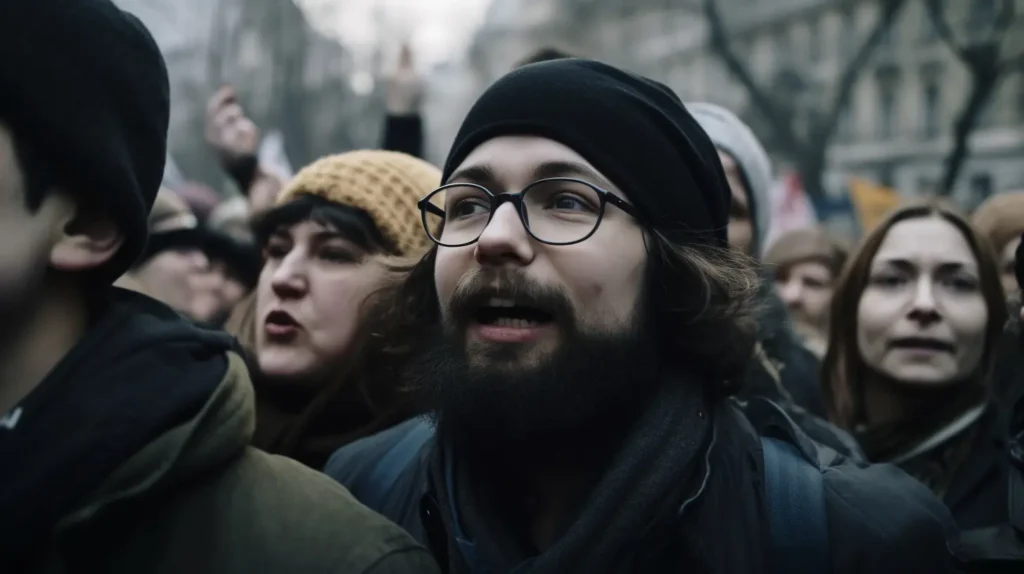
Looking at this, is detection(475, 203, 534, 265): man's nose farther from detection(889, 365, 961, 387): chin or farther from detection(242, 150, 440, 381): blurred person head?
detection(889, 365, 961, 387): chin

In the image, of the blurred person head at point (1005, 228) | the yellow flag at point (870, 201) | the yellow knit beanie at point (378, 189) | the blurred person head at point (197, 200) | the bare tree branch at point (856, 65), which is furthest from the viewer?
the bare tree branch at point (856, 65)

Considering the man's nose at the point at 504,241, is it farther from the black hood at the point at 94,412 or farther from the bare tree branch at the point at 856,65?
the bare tree branch at the point at 856,65

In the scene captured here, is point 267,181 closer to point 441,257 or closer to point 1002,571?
point 441,257

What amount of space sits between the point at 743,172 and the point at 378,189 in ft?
4.41

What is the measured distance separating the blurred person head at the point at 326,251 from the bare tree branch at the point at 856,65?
14.5 metres

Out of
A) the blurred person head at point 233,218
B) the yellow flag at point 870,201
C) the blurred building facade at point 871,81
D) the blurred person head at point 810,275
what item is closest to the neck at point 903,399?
the blurred person head at point 810,275

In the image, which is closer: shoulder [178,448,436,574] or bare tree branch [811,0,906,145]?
shoulder [178,448,436,574]

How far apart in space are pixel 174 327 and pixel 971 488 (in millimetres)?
2248

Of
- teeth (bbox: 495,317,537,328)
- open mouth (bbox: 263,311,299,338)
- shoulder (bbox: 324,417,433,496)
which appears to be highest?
teeth (bbox: 495,317,537,328)

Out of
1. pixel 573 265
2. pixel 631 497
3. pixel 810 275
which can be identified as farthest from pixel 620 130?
pixel 810 275

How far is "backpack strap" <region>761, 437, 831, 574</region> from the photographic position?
192 cm

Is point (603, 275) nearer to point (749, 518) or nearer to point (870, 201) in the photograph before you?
point (749, 518)

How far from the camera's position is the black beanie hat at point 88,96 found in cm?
150

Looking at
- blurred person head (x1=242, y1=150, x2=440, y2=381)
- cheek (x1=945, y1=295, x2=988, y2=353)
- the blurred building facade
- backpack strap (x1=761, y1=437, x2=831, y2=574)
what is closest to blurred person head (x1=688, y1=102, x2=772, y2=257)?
cheek (x1=945, y1=295, x2=988, y2=353)
